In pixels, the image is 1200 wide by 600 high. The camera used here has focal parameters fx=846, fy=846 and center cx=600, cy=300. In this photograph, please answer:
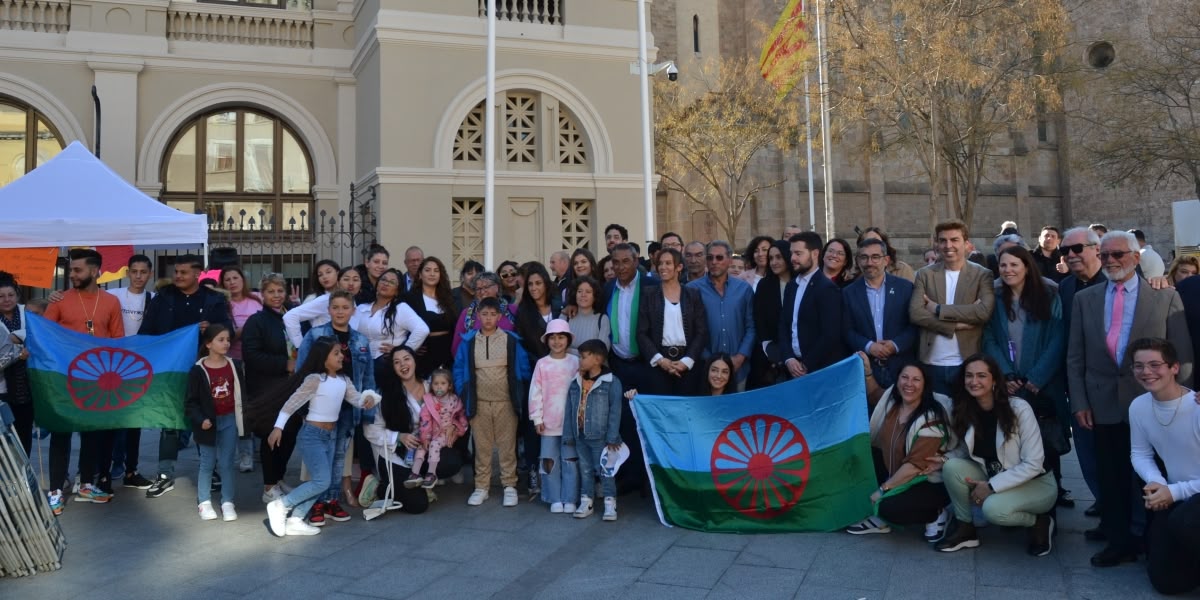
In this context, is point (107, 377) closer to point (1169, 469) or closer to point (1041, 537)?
point (1041, 537)

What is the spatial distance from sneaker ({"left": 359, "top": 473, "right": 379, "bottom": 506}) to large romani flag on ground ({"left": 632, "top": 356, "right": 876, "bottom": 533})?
2.29m

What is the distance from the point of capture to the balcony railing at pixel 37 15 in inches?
590

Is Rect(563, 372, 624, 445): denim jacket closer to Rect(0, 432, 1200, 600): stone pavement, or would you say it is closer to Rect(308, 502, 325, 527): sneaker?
Rect(0, 432, 1200, 600): stone pavement

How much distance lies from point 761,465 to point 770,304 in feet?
5.09

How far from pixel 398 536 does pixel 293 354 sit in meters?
2.42

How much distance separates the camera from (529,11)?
1625cm

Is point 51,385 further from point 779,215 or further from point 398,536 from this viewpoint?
point 779,215

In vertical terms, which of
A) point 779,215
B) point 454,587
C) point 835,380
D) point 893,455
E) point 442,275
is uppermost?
point 779,215

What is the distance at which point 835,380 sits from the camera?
20.1 ft

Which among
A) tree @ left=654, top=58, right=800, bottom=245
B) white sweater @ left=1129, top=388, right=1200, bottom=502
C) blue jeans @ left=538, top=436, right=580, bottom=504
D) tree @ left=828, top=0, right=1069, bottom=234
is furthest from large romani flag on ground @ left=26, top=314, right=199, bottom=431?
tree @ left=654, top=58, right=800, bottom=245

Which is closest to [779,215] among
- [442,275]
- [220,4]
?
[220,4]

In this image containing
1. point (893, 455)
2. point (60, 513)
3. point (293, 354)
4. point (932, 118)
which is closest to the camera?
point (893, 455)

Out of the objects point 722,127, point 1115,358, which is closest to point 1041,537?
point 1115,358

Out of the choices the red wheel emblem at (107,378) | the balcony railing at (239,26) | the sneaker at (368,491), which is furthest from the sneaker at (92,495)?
the balcony railing at (239,26)
